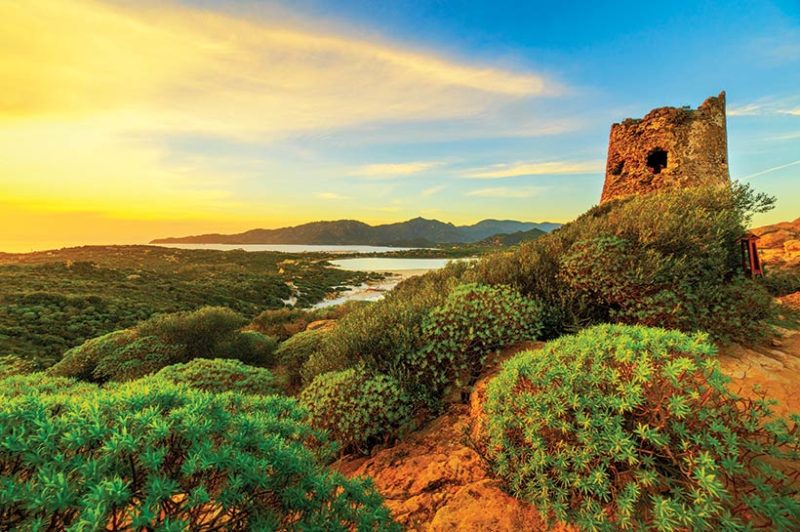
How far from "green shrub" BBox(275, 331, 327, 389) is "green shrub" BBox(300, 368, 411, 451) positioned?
4535 millimetres

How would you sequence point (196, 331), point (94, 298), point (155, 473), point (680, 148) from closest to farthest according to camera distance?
point (155, 473), point (196, 331), point (680, 148), point (94, 298)

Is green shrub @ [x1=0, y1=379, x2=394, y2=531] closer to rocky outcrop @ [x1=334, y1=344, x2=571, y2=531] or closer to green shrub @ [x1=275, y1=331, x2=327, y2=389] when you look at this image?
rocky outcrop @ [x1=334, y1=344, x2=571, y2=531]

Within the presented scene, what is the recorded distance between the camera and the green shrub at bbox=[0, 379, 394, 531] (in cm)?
154

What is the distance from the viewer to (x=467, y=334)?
543cm

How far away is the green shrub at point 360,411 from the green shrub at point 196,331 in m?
8.23

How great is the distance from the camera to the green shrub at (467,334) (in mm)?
5309

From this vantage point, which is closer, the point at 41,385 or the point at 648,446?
the point at 648,446

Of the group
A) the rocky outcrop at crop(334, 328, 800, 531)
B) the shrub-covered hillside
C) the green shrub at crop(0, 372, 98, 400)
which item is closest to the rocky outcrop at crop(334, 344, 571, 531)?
the rocky outcrop at crop(334, 328, 800, 531)

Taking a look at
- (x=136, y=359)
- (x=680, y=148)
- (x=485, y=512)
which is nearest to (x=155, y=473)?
(x=485, y=512)

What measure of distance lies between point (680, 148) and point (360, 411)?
19325 mm

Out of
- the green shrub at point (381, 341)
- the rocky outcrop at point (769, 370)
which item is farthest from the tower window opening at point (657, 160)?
the green shrub at point (381, 341)

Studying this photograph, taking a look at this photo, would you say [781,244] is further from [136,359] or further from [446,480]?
[136,359]

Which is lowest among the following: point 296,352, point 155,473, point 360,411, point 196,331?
point 296,352

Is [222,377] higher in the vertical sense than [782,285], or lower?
lower
